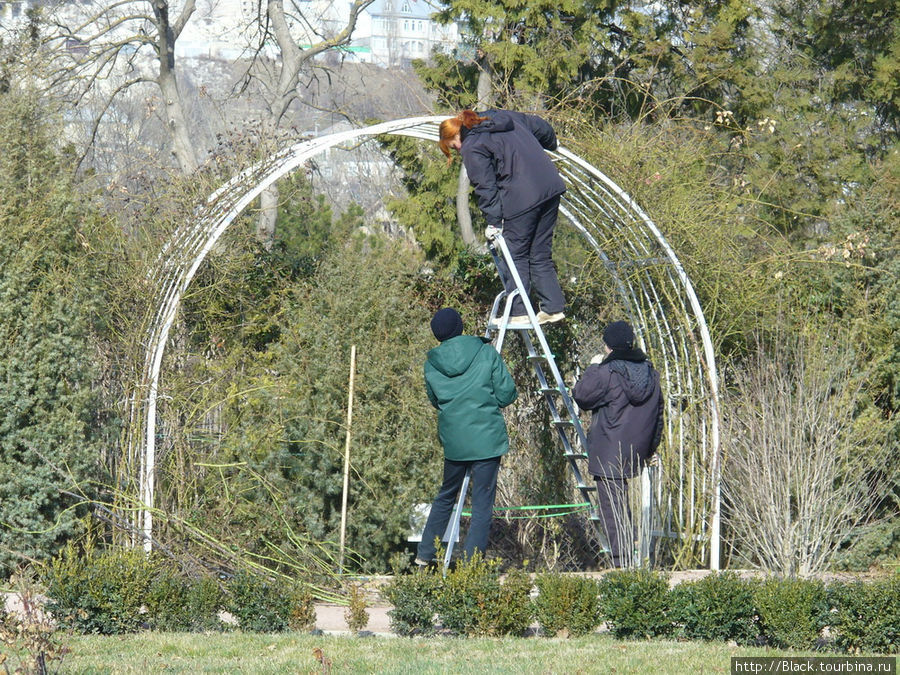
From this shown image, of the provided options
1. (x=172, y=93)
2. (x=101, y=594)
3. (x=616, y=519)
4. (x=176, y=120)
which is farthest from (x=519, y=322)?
(x=172, y=93)

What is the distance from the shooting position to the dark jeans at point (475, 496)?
605cm

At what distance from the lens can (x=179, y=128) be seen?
47.8 ft

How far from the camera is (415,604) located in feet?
16.8

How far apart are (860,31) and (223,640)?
968 cm

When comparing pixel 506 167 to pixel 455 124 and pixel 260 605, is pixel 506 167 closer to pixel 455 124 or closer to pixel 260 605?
pixel 455 124

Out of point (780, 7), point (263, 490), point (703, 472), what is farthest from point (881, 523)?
point (780, 7)

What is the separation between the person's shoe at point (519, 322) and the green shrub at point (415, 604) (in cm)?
197

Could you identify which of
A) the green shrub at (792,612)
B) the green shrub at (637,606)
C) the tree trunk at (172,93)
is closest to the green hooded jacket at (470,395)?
the green shrub at (637,606)

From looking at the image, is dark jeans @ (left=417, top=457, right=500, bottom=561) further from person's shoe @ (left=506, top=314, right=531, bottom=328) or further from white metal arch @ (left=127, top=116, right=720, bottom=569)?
white metal arch @ (left=127, top=116, right=720, bottom=569)

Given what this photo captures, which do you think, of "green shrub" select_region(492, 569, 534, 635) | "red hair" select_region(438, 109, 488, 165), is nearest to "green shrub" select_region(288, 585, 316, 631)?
"green shrub" select_region(492, 569, 534, 635)

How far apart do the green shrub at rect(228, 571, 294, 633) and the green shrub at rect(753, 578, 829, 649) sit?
2257 mm

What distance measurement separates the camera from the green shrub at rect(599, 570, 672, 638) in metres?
4.97

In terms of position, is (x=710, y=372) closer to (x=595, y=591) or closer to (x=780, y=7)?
(x=595, y=591)

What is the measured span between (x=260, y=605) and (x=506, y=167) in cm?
297
